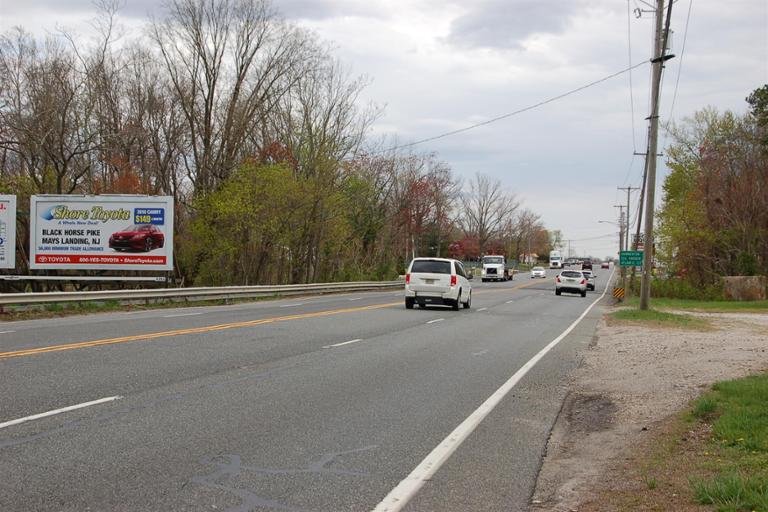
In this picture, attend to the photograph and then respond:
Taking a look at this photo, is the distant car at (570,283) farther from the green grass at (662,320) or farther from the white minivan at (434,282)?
the white minivan at (434,282)

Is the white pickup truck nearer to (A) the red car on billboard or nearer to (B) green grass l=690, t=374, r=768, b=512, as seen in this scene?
(A) the red car on billboard

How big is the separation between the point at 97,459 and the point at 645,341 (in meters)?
15.0

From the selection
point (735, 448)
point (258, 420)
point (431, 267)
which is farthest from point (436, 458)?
point (431, 267)

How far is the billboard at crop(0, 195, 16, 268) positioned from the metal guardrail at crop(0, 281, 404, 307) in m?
6.16

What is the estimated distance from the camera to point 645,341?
17922 millimetres

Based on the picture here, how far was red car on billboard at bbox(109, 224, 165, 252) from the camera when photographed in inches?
1209

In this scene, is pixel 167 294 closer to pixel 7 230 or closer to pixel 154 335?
pixel 7 230

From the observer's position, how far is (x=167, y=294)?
2606cm

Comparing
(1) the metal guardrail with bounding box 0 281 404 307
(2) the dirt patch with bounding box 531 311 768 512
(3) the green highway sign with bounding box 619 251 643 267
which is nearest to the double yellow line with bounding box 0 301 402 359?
(1) the metal guardrail with bounding box 0 281 404 307

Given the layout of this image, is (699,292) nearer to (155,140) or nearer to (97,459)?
(155,140)

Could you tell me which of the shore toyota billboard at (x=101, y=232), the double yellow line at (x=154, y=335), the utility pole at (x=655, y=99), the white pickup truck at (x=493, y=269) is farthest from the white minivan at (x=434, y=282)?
the white pickup truck at (x=493, y=269)

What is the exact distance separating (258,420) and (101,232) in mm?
25622

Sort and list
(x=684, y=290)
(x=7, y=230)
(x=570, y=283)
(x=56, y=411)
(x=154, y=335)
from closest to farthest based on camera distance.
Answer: (x=56, y=411) < (x=154, y=335) < (x=7, y=230) < (x=684, y=290) < (x=570, y=283)

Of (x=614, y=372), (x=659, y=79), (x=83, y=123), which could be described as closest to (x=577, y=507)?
(x=614, y=372)
